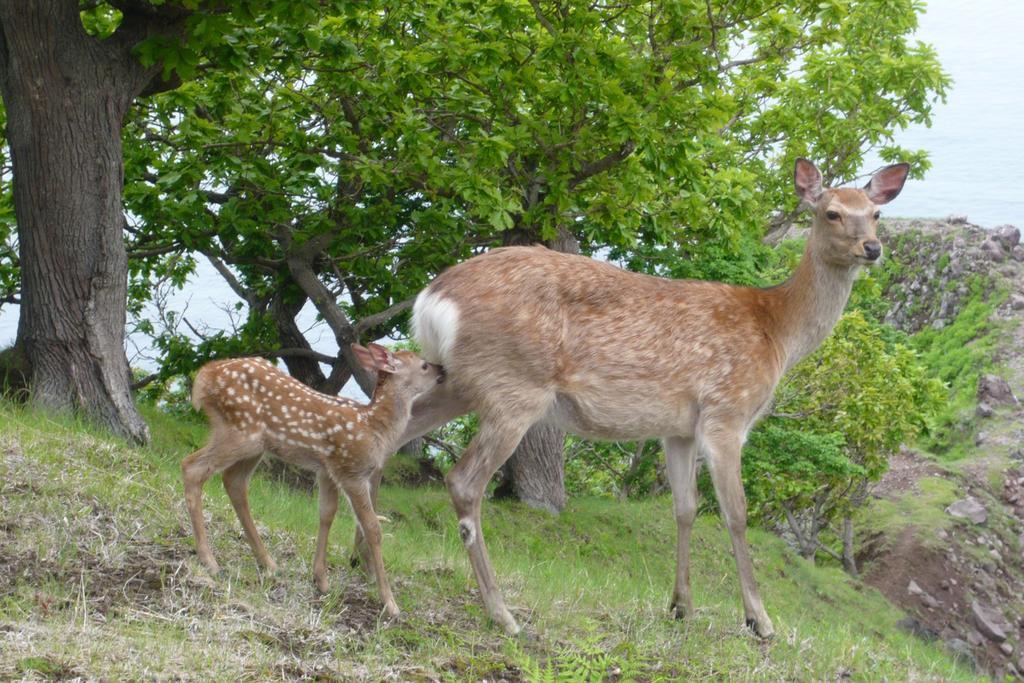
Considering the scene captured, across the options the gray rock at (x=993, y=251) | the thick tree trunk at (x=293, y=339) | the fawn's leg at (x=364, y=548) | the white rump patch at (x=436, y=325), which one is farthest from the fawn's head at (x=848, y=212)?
the gray rock at (x=993, y=251)

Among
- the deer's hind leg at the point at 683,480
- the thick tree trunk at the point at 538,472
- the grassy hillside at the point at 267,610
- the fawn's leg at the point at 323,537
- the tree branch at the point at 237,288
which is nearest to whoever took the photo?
the grassy hillside at the point at 267,610

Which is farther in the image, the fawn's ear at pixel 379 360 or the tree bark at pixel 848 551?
the tree bark at pixel 848 551

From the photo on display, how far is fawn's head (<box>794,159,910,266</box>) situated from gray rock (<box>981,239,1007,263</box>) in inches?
884

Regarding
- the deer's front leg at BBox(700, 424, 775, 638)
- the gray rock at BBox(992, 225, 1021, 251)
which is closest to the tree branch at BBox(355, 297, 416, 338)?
the deer's front leg at BBox(700, 424, 775, 638)

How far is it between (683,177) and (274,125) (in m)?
4.20

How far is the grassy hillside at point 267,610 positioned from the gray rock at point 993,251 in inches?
876

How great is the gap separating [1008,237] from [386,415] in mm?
26049

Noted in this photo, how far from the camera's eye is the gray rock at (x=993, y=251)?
29375 millimetres

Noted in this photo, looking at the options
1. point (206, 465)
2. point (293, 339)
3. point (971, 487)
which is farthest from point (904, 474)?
point (206, 465)

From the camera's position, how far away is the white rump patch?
281 inches

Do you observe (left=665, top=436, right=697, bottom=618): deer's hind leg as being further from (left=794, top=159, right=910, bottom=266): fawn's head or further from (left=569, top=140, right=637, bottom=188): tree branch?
(left=569, top=140, right=637, bottom=188): tree branch

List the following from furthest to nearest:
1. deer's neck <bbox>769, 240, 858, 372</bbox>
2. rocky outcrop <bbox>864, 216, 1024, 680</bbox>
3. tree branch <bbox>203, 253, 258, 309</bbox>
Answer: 1. rocky outcrop <bbox>864, 216, 1024, 680</bbox>
2. tree branch <bbox>203, 253, 258, 309</bbox>
3. deer's neck <bbox>769, 240, 858, 372</bbox>

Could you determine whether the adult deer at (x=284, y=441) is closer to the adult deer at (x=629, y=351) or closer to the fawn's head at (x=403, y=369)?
the fawn's head at (x=403, y=369)

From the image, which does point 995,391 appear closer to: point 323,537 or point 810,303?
point 810,303
